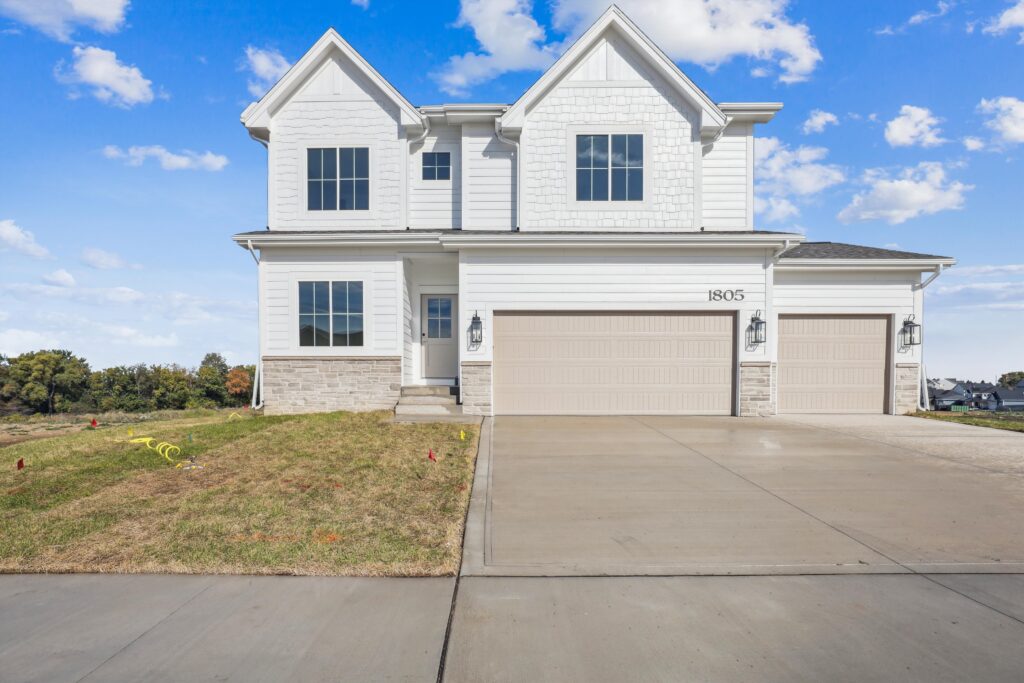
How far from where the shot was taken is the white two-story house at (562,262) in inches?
472

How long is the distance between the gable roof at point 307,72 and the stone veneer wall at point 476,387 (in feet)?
20.3

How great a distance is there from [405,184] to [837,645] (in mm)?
12326

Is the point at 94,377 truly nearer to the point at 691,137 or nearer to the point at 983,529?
the point at 691,137

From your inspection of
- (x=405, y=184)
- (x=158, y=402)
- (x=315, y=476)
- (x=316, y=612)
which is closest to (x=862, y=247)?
(x=405, y=184)

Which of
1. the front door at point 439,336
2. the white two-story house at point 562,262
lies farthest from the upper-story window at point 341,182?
the front door at point 439,336

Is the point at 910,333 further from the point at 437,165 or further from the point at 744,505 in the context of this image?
the point at 437,165

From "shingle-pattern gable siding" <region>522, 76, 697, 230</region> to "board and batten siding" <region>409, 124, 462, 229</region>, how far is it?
Answer: 1.86 metres

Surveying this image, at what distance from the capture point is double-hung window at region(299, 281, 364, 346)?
1248 cm

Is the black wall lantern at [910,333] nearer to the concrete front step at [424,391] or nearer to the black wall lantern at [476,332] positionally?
the black wall lantern at [476,332]

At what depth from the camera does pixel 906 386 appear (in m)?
12.9

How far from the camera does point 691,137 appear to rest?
12.8 metres

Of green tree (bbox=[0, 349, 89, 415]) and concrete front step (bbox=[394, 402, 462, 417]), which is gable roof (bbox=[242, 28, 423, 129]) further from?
green tree (bbox=[0, 349, 89, 415])

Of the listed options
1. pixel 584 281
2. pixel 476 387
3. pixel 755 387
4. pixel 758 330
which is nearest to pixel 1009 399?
pixel 755 387

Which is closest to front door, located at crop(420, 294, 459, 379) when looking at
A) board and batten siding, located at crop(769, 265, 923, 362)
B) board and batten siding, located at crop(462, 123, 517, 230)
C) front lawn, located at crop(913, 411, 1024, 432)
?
board and batten siding, located at crop(462, 123, 517, 230)
